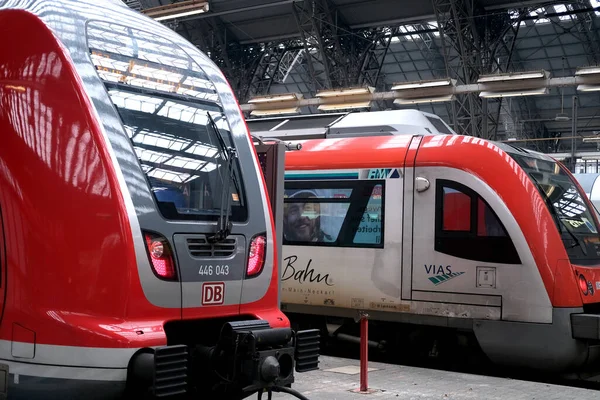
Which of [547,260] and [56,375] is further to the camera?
[547,260]

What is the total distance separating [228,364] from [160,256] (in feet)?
2.55

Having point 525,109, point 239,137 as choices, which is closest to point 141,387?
point 239,137

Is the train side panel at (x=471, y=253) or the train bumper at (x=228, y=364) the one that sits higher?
the train side panel at (x=471, y=253)

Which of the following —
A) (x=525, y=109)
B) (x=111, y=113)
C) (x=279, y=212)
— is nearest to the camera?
(x=111, y=113)

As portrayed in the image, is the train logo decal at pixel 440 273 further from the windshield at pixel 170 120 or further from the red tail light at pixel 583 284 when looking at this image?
→ the windshield at pixel 170 120

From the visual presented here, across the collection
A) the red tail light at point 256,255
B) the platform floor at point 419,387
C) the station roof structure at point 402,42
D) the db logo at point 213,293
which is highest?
the station roof structure at point 402,42

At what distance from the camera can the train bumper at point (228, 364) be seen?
453 cm

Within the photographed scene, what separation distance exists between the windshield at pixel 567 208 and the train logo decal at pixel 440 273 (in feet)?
4.15

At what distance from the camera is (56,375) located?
15.0 feet

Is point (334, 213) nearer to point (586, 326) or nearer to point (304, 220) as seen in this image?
point (304, 220)

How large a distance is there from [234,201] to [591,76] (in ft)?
42.0

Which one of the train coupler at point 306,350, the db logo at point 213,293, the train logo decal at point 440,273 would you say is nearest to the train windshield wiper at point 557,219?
the train logo decal at point 440,273

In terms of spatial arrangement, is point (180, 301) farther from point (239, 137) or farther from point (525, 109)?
point (525, 109)

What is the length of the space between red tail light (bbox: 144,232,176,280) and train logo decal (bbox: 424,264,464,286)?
487 centimetres
